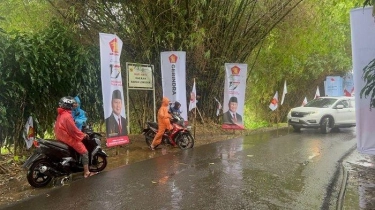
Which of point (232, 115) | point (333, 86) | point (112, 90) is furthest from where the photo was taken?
point (333, 86)

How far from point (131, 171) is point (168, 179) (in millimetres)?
1000

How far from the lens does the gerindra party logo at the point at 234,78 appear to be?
44.1 feet

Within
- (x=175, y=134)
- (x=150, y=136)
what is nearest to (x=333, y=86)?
(x=175, y=134)

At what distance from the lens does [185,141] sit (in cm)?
→ 1072

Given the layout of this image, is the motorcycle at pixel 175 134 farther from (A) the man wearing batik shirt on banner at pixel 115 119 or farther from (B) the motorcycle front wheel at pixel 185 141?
(A) the man wearing batik shirt on banner at pixel 115 119

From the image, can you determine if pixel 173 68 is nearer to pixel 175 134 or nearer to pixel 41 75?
pixel 175 134

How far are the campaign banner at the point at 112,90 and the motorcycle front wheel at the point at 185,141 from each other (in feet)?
6.51

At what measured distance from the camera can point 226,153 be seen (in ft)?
32.8

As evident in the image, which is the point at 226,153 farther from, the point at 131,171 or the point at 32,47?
the point at 32,47

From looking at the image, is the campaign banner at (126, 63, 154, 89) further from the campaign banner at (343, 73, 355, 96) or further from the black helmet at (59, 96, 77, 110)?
the campaign banner at (343, 73, 355, 96)

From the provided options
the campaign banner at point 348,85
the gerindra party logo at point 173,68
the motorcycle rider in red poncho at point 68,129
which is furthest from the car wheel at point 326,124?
the motorcycle rider in red poncho at point 68,129

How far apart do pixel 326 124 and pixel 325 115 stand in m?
0.38

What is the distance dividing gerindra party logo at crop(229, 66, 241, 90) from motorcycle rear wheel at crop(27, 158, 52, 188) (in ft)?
27.3

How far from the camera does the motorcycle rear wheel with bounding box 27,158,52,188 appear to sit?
6215 mm
